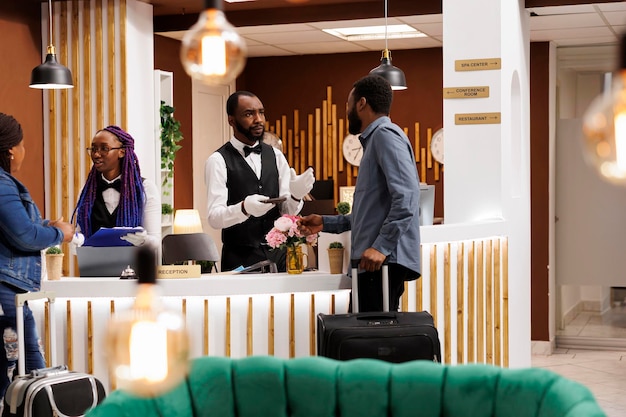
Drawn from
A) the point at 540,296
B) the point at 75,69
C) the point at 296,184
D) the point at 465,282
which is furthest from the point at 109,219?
the point at 540,296

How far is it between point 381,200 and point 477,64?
97.3 inches

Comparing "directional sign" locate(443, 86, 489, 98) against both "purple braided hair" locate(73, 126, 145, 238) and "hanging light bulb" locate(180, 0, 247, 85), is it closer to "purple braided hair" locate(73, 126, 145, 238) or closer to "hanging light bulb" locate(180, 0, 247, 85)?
"purple braided hair" locate(73, 126, 145, 238)

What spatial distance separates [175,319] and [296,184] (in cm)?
358

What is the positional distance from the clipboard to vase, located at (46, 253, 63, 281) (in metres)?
0.16

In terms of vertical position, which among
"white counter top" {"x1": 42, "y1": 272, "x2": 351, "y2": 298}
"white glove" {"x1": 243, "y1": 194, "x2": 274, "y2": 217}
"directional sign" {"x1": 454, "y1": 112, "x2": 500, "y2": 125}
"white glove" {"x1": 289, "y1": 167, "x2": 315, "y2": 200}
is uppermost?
"directional sign" {"x1": 454, "y1": 112, "x2": 500, "y2": 125}

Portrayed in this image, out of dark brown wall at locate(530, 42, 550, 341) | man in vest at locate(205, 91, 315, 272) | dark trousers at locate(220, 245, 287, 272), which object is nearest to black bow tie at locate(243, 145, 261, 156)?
man in vest at locate(205, 91, 315, 272)

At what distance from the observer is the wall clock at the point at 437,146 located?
33.6 ft

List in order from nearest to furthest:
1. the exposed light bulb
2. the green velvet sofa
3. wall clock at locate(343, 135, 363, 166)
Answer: the exposed light bulb, the green velvet sofa, wall clock at locate(343, 135, 363, 166)

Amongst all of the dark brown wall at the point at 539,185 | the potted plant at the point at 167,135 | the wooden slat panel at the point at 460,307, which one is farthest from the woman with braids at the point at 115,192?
the dark brown wall at the point at 539,185

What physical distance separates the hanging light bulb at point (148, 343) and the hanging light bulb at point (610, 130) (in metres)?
0.45

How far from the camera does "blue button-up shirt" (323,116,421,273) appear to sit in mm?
3807

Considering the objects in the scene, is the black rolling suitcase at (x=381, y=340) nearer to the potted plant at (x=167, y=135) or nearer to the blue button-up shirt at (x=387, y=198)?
the blue button-up shirt at (x=387, y=198)

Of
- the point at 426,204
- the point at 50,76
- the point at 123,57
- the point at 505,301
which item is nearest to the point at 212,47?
the point at 505,301

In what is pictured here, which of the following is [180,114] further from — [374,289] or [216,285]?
[374,289]
